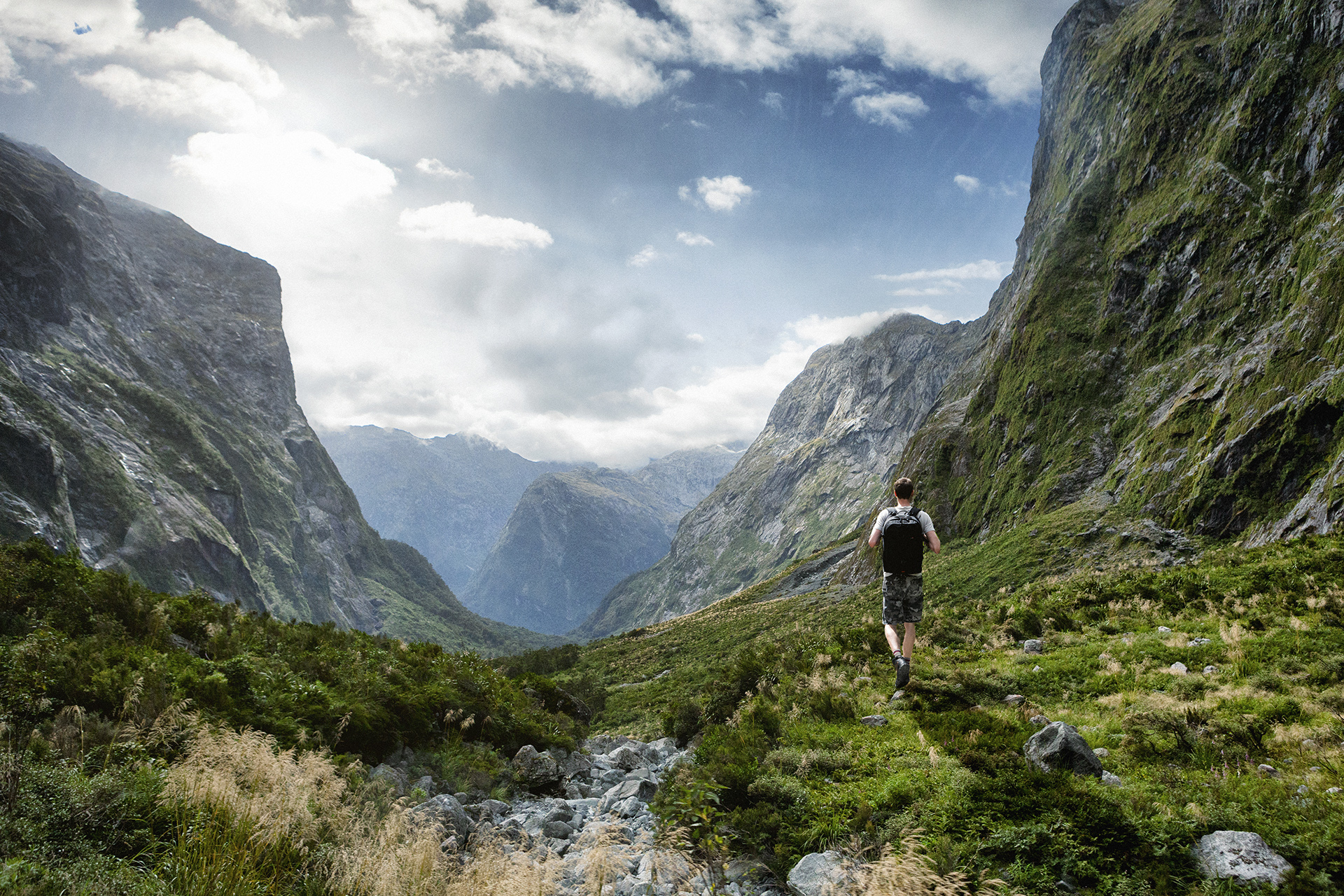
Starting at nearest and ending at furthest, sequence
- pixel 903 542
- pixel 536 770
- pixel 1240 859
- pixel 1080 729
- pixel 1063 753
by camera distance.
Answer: pixel 1240 859, pixel 1063 753, pixel 1080 729, pixel 903 542, pixel 536 770

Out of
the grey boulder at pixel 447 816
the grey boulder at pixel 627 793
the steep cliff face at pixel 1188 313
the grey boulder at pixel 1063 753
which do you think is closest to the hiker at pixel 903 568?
the grey boulder at pixel 1063 753

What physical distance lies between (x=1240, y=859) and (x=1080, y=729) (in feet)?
14.3

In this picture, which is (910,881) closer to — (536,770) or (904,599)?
(904,599)

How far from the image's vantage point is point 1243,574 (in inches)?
607


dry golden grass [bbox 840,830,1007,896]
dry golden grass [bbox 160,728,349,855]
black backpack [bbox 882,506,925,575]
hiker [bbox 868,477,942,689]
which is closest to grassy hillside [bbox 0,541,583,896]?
dry golden grass [bbox 160,728,349,855]

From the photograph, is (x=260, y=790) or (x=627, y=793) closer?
(x=260, y=790)

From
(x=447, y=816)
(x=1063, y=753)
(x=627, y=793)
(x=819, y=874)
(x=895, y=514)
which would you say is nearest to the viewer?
(x=819, y=874)

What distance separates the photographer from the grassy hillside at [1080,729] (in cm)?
584

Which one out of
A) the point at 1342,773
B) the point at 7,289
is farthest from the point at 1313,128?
the point at 7,289

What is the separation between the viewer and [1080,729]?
9.16 meters

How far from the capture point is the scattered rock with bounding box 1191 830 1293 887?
16.2 ft

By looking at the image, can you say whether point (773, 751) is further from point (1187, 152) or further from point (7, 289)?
point (7, 289)

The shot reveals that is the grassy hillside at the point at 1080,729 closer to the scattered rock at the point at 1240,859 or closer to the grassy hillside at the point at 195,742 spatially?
the scattered rock at the point at 1240,859

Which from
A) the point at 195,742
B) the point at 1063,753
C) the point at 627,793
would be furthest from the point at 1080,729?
the point at 195,742
